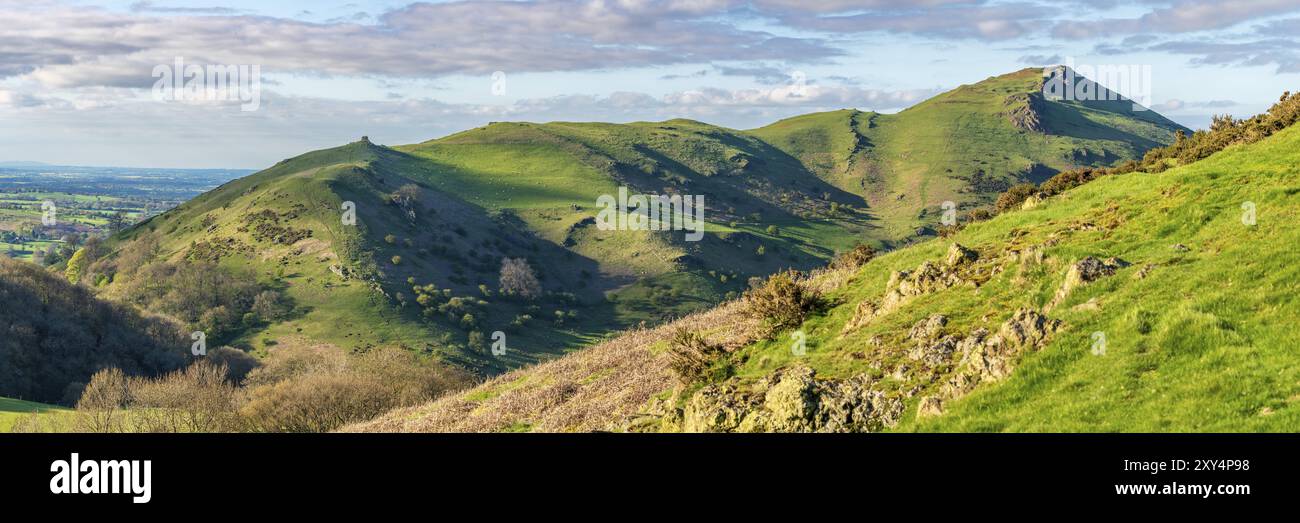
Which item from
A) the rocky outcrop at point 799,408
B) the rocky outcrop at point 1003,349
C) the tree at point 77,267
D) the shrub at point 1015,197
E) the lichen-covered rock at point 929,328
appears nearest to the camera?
the rocky outcrop at point 1003,349

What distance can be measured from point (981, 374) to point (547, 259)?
15499 centimetres

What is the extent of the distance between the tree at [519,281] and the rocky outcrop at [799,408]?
5120 inches

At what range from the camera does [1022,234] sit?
25672 mm

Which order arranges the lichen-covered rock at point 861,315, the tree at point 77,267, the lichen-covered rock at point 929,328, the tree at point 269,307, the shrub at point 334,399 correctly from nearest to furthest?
1. the lichen-covered rock at point 929,328
2. the lichen-covered rock at point 861,315
3. the shrub at point 334,399
4. the tree at point 269,307
5. the tree at point 77,267

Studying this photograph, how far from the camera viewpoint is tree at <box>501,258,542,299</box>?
5787 inches

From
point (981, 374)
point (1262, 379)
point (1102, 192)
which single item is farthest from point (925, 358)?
point (1102, 192)

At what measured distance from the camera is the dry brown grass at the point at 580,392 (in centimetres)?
2164

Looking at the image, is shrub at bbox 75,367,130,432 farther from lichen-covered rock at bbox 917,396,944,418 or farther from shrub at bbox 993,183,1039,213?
shrub at bbox 993,183,1039,213

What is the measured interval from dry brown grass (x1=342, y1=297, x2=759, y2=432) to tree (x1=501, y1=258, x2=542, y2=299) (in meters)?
116

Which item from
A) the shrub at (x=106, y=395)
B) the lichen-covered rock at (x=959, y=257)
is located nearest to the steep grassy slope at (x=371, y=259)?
the shrub at (x=106, y=395)

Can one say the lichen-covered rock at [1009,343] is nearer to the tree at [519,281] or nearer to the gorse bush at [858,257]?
the gorse bush at [858,257]
